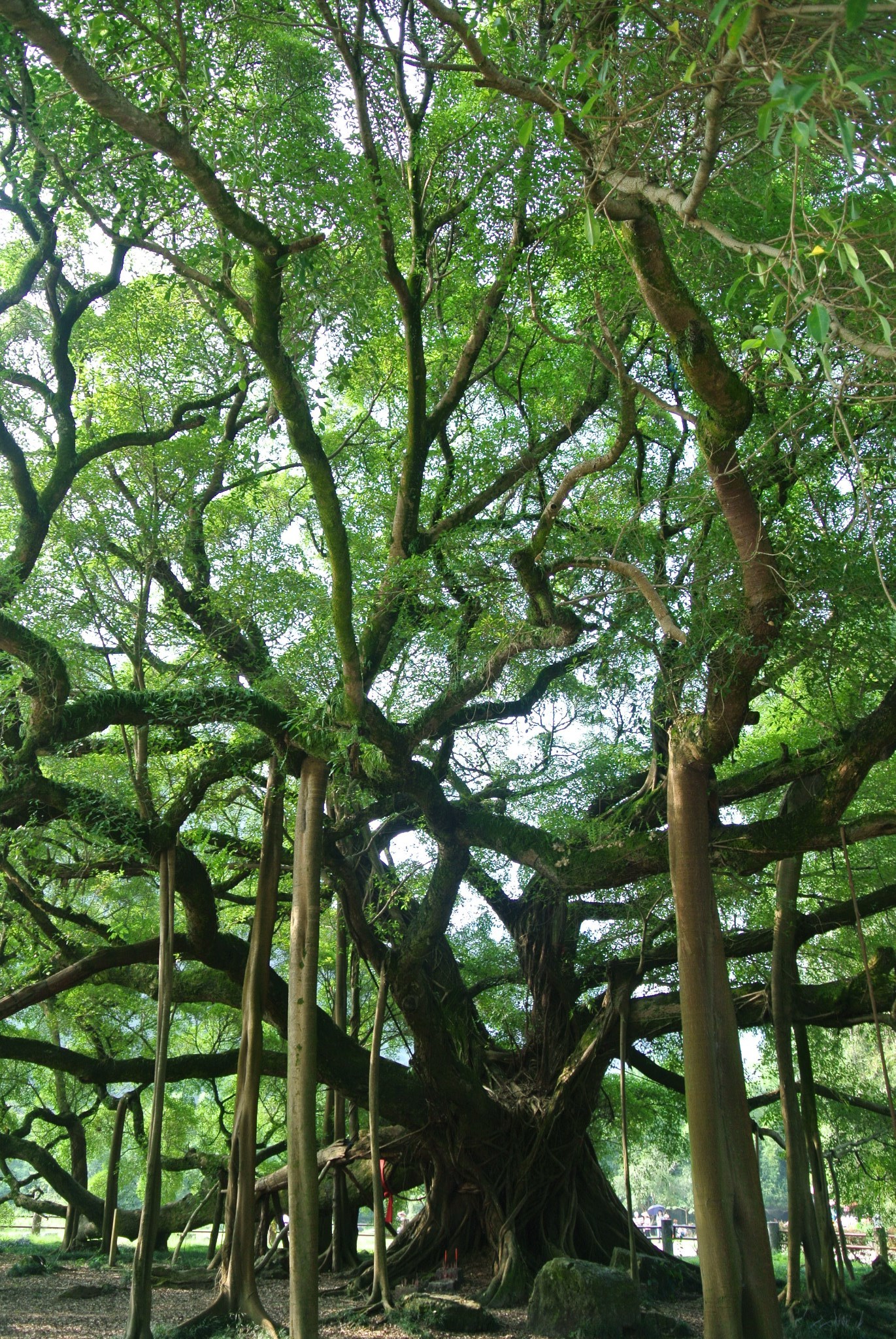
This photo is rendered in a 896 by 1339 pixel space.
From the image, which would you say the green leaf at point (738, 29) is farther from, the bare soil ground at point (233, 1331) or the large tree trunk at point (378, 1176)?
the large tree trunk at point (378, 1176)

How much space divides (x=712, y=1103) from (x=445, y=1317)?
285cm

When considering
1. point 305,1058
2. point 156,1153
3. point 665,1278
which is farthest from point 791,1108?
point 156,1153

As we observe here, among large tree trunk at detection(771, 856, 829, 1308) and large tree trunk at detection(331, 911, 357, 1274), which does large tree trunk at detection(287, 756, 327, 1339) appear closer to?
large tree trunk at detection(331, 911, 357, 1274)

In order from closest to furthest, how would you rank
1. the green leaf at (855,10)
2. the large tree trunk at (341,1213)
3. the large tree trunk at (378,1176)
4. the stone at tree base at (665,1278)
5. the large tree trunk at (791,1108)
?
the green leaf at (855,10)
the large tree trunk at (378,1176)
the large tree trunk at (791,1108)
the stone at tree base at (665,1278)
the large tree trunk at (341,1213)

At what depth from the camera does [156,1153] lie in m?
6.38

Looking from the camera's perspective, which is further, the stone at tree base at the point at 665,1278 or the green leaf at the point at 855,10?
the stone at tree base at the point at 665,1278

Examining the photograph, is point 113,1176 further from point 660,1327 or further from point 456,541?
point 456,541

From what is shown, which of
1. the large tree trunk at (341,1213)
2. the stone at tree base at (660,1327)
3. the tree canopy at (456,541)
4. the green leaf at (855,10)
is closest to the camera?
the green leaf at (855,10)

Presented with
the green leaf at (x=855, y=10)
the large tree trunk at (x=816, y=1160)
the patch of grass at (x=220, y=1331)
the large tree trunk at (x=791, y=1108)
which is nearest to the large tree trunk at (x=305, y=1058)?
the patch of grass at (x=220, y=1331)

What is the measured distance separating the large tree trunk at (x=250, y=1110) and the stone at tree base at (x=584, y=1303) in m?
1.95

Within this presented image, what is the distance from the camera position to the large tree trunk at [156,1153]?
236 inches

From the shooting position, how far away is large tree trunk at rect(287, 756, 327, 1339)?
552cm

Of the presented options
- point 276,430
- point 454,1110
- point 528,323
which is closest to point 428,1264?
point 454,1110

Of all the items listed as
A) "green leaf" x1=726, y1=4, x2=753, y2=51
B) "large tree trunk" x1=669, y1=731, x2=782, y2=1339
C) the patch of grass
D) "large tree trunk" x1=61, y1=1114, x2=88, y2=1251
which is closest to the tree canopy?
"large tree trunk" x1=669, y1=731, x2=782, y2=1339
